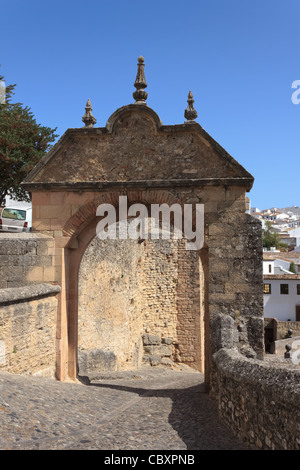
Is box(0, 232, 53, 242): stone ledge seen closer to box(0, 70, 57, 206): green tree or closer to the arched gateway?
the arched gateway

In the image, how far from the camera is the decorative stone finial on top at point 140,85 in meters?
8.95

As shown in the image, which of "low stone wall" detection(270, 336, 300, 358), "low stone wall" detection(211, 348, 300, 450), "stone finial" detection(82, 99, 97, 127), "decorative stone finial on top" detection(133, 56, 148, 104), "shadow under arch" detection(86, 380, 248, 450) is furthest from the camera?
"low stone wall" detection(270, 336, 300, 358)

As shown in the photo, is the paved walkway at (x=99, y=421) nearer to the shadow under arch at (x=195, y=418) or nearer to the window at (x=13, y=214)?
the shadow under arch at (x=195, y=418)

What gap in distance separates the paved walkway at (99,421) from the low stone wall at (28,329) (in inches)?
22.4

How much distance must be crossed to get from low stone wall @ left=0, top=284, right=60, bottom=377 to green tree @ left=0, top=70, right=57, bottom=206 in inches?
482

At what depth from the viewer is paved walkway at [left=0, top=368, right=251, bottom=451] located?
4.57 meters

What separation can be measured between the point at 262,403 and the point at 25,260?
18.5 feet

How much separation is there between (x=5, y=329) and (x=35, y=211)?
2.79m

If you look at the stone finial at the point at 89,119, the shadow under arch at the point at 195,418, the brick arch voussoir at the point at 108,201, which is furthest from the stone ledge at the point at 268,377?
the stone finial at the point at 89,119

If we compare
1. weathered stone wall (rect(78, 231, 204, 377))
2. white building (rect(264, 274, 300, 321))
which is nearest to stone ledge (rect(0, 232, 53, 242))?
weathered stone wall (rect(78, 231, 204, 377))

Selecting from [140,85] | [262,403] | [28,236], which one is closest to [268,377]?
[262,403]

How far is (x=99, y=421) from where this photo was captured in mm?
5625

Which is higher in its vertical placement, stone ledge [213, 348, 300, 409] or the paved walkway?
stone ledge [213, 348, 300, 409]
